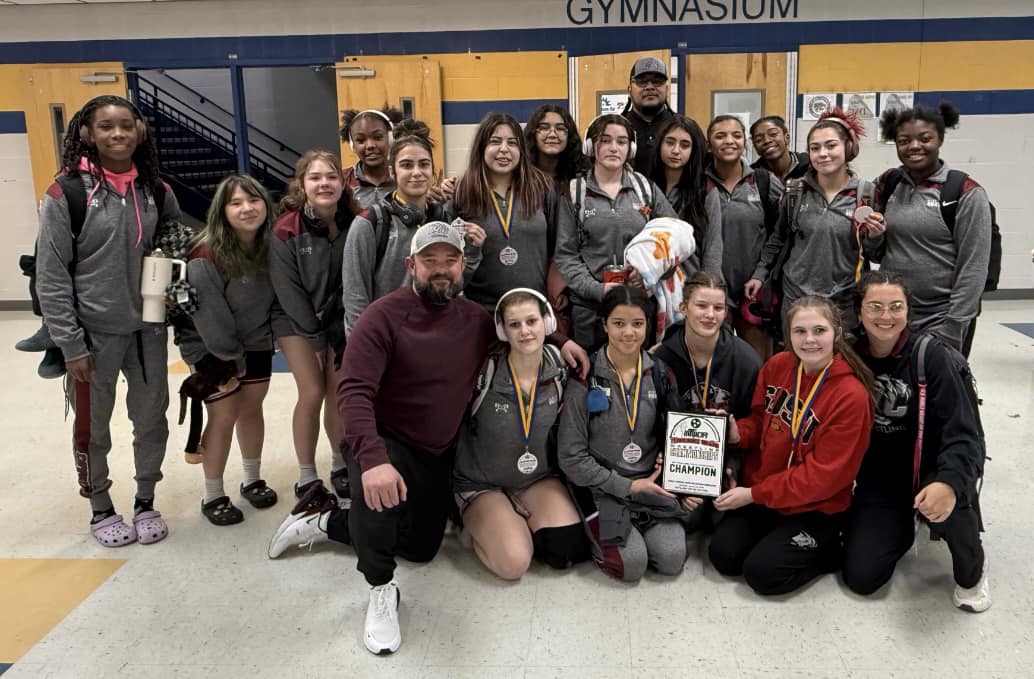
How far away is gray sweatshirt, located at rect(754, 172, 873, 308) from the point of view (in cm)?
333

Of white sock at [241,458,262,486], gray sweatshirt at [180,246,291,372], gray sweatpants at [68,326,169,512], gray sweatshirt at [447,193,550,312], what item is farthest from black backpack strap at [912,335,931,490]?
gray sweatpants at [68,326,169,512]

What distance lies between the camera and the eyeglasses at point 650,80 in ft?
12.5

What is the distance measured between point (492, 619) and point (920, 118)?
2610 mm

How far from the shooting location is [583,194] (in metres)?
3.33

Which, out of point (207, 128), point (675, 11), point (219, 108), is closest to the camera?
point (675, 11)

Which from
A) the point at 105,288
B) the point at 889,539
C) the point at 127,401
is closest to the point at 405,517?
the point at 127,401

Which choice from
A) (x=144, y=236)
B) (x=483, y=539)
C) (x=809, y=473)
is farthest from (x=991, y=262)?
(x=144, y=236)

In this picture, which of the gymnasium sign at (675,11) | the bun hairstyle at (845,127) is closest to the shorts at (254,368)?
the bun hairstyle at (845,127)

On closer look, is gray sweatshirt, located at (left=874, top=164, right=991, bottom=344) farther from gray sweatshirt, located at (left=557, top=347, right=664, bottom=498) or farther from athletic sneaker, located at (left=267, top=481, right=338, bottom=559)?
athletic sneaker, located at (left=267, top=481, right=338, bottom=559)

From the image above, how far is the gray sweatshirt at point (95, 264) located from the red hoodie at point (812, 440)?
2.51 metres

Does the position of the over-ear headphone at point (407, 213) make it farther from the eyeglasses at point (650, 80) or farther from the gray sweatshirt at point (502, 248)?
the eyeglasses at point (650, 80)

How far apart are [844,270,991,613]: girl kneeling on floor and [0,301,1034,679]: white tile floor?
0.45 feet

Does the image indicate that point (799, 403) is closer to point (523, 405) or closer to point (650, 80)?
point (523, 405)

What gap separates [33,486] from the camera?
3.82m
